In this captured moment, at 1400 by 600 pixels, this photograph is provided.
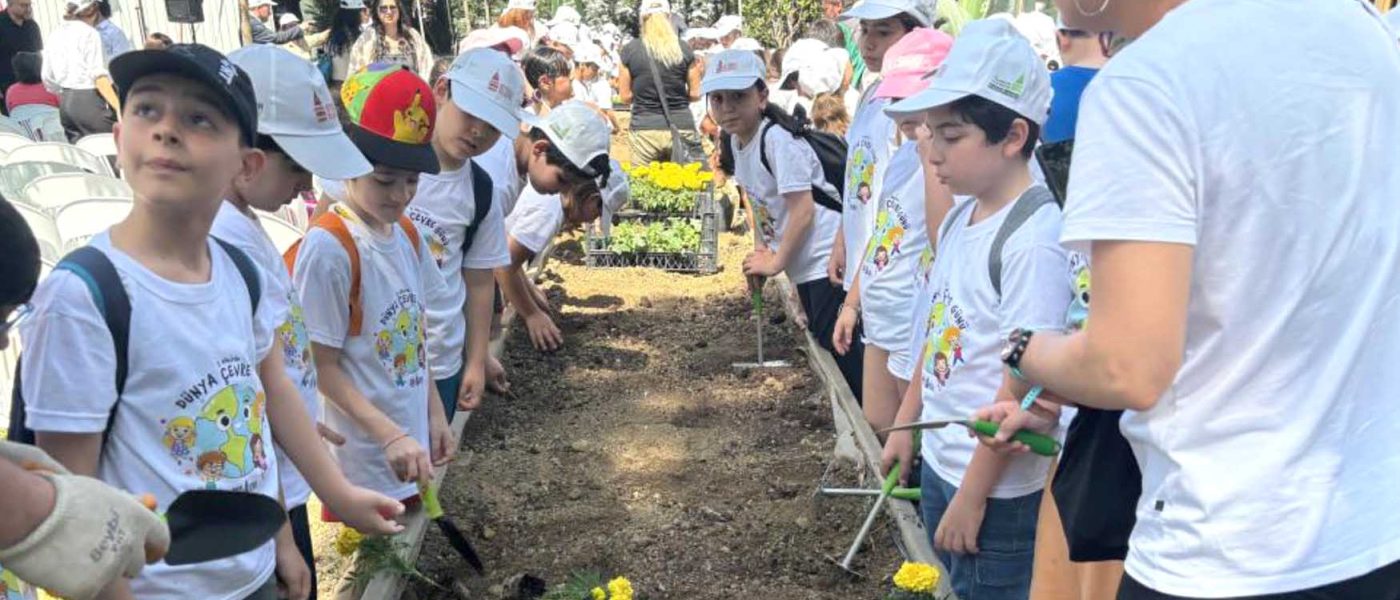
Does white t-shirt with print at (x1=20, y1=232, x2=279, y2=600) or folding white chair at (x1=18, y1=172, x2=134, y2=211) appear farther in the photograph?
folding white chair at (x1=18, y1=172, x2=134, y2=211)

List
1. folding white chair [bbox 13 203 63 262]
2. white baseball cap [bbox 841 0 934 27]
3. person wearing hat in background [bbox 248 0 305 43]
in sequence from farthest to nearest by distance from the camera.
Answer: person wearing hat in background [bbox 248 0 305 43] < folding white chair [bbox 13 203 63 262] < white baseball cap [bbox 841 0 934 27]

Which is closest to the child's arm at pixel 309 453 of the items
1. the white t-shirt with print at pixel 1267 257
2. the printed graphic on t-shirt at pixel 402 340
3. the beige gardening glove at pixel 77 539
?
the printed graphic on t-shirt at pixel 402 340

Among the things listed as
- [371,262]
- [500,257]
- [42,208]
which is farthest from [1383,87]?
[42,208]

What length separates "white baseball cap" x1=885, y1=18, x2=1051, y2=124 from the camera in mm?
2771

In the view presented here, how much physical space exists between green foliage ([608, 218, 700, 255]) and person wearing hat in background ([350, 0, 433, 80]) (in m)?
2.27

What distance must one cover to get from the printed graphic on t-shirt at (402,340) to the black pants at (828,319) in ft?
8.43

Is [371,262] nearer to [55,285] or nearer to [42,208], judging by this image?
[55,285]

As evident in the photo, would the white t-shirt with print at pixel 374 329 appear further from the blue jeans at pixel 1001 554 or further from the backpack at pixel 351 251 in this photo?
the blue jeans at pixel 1001 554

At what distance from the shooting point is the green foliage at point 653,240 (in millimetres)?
9281

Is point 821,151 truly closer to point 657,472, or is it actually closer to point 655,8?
point 657,472

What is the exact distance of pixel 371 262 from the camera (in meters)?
3.30

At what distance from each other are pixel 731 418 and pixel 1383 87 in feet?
15.3

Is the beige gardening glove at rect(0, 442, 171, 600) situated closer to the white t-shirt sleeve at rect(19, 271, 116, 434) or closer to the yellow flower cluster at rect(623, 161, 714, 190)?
the white t-shirt sleeve at rect(19, 271, 116, 434)

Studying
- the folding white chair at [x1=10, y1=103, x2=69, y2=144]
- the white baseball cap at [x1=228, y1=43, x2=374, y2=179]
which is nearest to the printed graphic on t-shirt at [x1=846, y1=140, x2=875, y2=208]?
the white baseball cap at [x1=228, y1=43, x2=374, y2=179]
